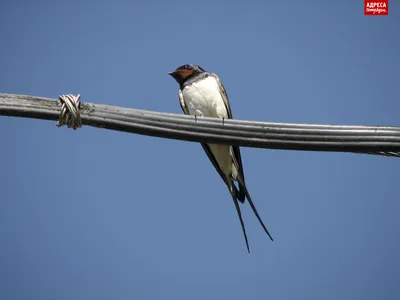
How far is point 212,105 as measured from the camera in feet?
15.2

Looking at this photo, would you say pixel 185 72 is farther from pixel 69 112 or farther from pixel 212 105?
pixel 69 112

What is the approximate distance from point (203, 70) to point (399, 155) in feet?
9.92

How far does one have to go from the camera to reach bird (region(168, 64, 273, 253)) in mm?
4253

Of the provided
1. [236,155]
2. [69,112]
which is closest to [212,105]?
[236,155]

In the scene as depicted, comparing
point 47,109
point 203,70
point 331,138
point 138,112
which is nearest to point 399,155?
point 331,138

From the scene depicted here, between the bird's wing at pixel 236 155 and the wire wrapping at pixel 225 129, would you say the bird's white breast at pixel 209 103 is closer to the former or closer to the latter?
the bird's wing at pixel 236 155

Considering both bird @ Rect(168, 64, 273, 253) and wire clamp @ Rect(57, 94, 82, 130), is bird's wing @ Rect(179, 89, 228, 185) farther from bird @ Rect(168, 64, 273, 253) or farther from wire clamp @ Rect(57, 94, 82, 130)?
wire clamp @ Rect(57, 94, 82, 130)

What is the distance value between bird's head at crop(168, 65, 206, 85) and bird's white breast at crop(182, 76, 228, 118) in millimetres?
284

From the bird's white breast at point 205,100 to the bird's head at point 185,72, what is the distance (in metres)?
0.28

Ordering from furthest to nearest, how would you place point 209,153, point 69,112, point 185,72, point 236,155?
point 185,72
point 209,153
point 236,155
point 69,112

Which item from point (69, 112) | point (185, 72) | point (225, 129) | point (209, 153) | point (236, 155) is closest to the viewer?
point (225, 129)

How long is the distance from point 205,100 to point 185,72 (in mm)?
583

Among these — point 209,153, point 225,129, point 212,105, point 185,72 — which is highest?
point 185,72

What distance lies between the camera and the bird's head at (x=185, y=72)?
16.8 feet
